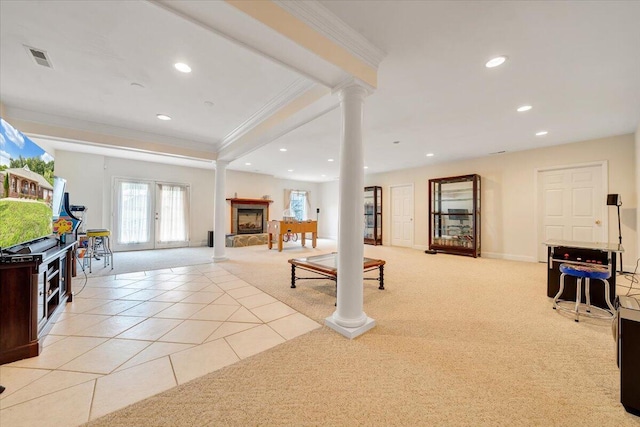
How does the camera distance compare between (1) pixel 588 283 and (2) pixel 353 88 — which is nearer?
(2) pixel 353 88

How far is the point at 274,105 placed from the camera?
326 centimetres

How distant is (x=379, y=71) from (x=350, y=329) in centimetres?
260

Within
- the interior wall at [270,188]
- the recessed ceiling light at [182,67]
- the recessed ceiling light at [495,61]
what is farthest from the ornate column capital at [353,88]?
the interior wall at [270,188]

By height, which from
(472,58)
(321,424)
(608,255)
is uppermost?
(472,58)

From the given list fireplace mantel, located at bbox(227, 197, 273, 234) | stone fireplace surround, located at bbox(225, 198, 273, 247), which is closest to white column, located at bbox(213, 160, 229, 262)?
stone fireplace surround, located at bbox(225, 198, 273, 247)

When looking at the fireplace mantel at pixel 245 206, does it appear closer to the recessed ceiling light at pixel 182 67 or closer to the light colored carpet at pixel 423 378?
the recessed ceiling light at pixel 182 67

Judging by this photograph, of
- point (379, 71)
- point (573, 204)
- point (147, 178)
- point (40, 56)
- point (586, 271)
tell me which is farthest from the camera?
point (147, 178)

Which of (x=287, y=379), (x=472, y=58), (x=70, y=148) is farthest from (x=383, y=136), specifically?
(x=70, y=148)

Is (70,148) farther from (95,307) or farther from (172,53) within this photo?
(172,53)

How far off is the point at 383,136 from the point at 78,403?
487 cm

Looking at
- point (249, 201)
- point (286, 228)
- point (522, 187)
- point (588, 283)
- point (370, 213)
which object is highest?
point (522, 187)

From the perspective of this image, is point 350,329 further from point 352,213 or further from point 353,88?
point 353,88

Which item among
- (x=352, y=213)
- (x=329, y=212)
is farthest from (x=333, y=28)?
(x=329, y=212)

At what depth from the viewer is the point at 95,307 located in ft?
8.97
